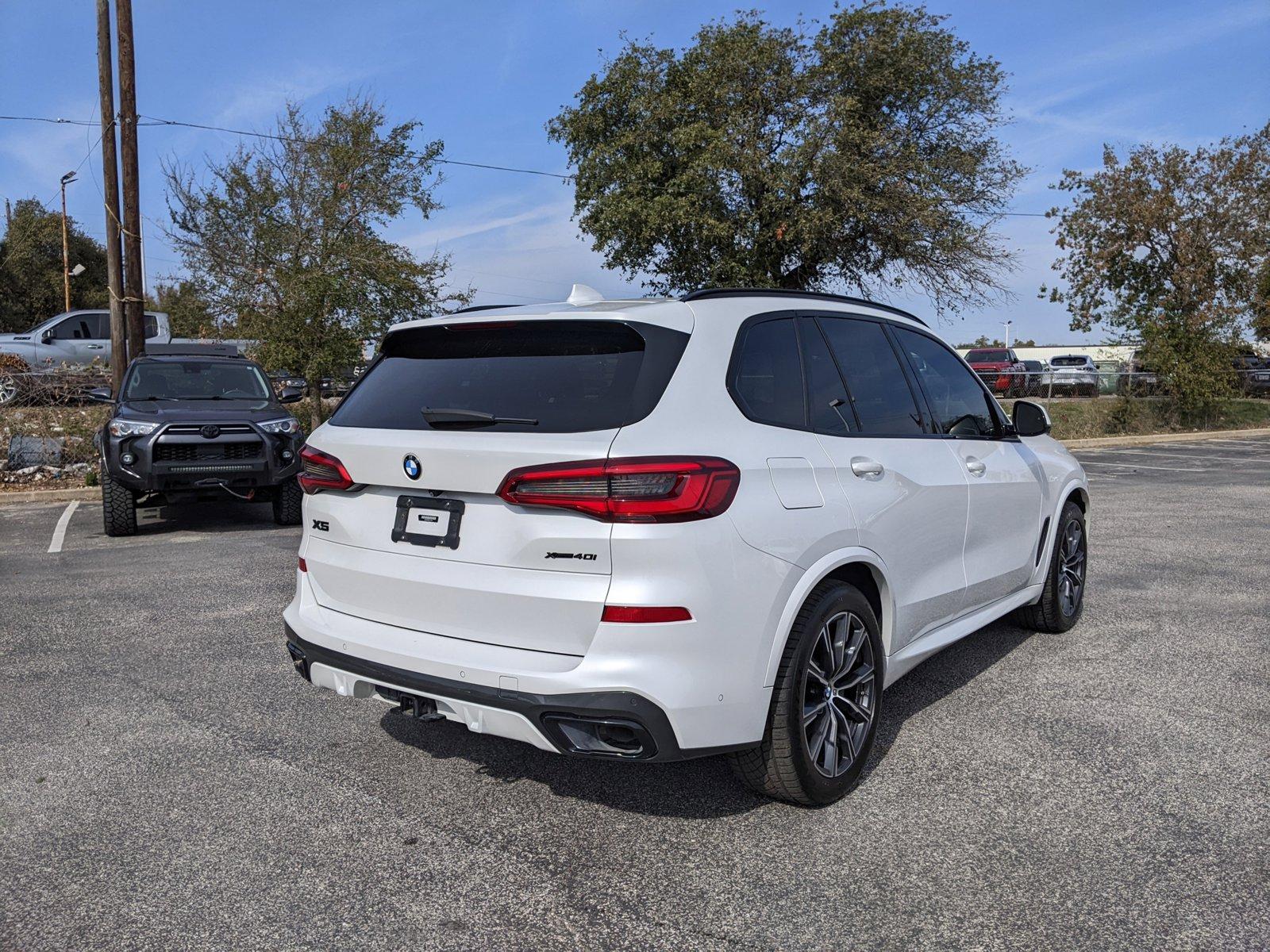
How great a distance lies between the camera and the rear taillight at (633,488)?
2.98 meters

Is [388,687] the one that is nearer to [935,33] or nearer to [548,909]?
[548,909]

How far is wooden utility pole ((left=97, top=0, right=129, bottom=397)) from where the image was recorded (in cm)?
1562

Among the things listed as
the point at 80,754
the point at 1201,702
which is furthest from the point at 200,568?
the point at 1201,702

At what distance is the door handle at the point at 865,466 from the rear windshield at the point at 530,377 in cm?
85

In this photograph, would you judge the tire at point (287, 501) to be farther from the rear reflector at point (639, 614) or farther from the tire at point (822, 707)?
the rear reflector at point (639, 614)

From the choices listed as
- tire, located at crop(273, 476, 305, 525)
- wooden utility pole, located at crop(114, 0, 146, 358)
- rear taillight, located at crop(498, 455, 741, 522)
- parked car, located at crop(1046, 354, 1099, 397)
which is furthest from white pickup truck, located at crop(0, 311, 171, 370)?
parked car, located at crop(1046, 354, 1099, 397)

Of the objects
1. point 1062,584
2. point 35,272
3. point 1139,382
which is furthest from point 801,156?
point 35,272

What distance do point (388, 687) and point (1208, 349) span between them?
26.8 m

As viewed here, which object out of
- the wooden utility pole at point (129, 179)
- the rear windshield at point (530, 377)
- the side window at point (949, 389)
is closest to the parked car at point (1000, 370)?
Answer: the wooden utility pole at point (129, 179)

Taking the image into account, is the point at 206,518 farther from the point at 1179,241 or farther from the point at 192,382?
the point at 1179,241

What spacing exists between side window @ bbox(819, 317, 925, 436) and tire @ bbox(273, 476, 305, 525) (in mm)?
7057

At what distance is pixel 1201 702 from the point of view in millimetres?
4711

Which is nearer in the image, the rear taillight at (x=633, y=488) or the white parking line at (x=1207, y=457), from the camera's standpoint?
the rear taillight at (x=633, y=488)

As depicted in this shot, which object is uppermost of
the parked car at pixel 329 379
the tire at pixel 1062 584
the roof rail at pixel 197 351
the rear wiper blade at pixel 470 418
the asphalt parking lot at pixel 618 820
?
the roof rail at pixel 197 351
